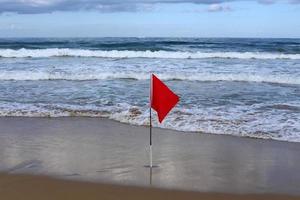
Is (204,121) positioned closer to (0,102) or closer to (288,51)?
(0,102)

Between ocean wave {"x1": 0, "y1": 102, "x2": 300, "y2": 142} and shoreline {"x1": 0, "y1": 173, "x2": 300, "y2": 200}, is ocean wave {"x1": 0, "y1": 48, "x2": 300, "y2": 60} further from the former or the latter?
shoreline {"x1": 0, "y1": 173, "x2": 300, "y2": 200}

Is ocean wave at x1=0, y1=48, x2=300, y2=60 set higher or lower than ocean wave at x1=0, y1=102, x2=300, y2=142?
higher

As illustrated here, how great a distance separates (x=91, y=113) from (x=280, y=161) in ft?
15.1

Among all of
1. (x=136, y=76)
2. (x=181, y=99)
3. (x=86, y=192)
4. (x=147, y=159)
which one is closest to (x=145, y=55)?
(x=136, y=76)

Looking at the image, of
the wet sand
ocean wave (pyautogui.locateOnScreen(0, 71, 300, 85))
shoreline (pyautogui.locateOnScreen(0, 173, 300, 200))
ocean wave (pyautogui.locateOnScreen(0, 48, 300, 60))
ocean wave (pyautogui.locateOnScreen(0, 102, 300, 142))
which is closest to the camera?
shoreline (pyautogui.locateOnScreen(0, 173, 300, 200))

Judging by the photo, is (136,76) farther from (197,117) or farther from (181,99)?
(197,117)

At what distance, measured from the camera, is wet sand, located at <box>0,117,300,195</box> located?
5.00m

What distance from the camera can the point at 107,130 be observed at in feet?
25.6

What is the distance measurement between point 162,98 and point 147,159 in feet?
3.77

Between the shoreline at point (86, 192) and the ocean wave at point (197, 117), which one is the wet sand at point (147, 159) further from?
the ocean wave at point (197, 117)

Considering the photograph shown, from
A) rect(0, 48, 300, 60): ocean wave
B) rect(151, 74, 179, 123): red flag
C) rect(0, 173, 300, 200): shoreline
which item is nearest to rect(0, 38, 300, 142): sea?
rect(151, 74, 179, 123): red flag

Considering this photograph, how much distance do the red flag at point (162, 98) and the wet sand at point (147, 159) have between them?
0.79 metres

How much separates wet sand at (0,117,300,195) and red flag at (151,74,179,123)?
2.58 feet

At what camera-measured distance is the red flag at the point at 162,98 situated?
5055 mm
